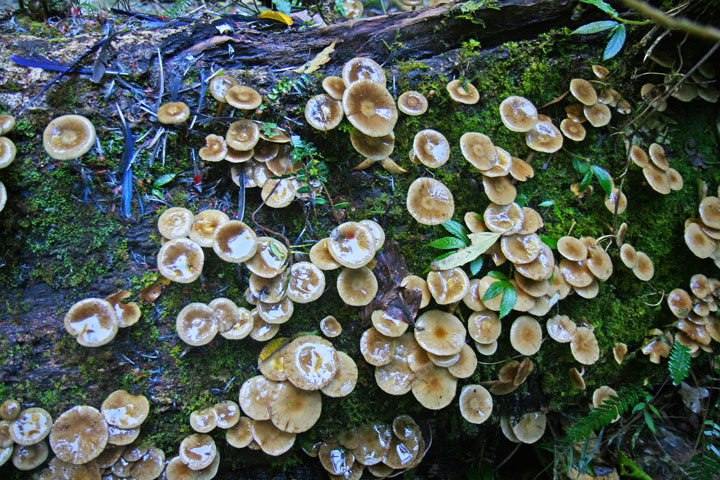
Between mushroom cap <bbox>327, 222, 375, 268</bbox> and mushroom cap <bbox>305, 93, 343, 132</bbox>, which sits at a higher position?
mushroom cap <bbox>305, 93, 343, 132</bbox>

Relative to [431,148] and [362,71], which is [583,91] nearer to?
[431,148]

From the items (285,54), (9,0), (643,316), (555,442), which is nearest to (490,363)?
(555,442)

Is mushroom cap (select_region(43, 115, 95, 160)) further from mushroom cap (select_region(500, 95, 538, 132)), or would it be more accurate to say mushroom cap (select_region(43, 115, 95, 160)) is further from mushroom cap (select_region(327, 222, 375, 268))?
mushroom cap (select_region(500, 95, 538, 132))

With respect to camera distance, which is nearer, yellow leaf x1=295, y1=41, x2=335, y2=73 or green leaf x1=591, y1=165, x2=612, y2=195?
yellow leaf x1=295, y1=41, x2=335, y2=73

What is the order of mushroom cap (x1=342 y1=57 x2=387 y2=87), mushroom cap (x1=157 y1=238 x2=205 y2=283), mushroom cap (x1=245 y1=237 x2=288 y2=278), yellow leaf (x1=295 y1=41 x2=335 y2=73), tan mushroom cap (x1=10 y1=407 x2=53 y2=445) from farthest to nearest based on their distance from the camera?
yellow leaf (x1=295 y1=41 x2=335 y2=73), mushroom cap (x1=342 y1=57 x2=387 y2=87), mushroom cap (x1=245 y1=237 x2=288 y2=278), mushroom cap (x1=157 y1=238 x2=205 y2=283), tan mushroom cap (x1=10 y1=407 x2=53 y2=445)

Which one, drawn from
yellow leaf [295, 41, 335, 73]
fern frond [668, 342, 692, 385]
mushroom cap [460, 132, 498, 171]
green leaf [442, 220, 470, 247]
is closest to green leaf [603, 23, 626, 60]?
mushroom cap [460, 132, 498, 171]

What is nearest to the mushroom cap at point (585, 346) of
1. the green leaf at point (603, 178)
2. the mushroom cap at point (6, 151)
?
the green leaf at point (603, 178)

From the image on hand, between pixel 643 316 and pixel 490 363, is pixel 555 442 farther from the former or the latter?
pixel 643 316

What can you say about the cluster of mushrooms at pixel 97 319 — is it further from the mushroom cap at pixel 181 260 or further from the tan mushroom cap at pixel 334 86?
the tan mushroom cap at pixel 334 86
